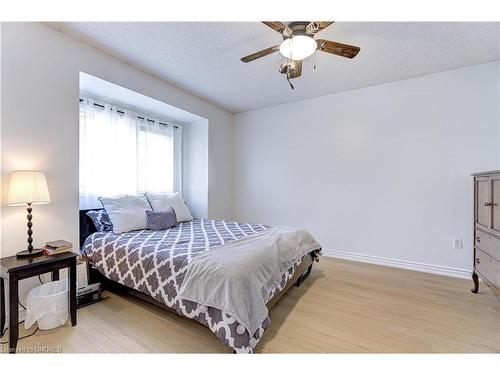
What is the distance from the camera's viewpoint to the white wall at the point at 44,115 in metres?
1.78

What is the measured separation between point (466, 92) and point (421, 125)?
531 millimetres

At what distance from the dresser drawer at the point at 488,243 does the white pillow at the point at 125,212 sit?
11.1 ft

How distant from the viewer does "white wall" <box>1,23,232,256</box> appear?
1779 millimetres

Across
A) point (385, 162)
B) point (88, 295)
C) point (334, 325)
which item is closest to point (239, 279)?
point (334, 325)

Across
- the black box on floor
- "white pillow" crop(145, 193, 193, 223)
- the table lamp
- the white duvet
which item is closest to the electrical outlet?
the white duvet

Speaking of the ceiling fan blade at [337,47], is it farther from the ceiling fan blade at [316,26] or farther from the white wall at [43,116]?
the white wall at [43,116]

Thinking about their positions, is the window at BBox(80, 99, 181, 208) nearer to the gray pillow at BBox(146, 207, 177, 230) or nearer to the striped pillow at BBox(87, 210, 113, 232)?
the striped pillow at BBox(87, 210, 113, 232)

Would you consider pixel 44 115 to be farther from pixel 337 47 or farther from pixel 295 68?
pixel 337 47

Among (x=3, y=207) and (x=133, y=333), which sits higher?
(x=3, y=207)

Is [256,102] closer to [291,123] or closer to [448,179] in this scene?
[291,123]

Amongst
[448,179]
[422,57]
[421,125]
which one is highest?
[422,57]

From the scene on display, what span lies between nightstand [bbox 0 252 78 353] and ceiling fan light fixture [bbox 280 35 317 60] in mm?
2321
